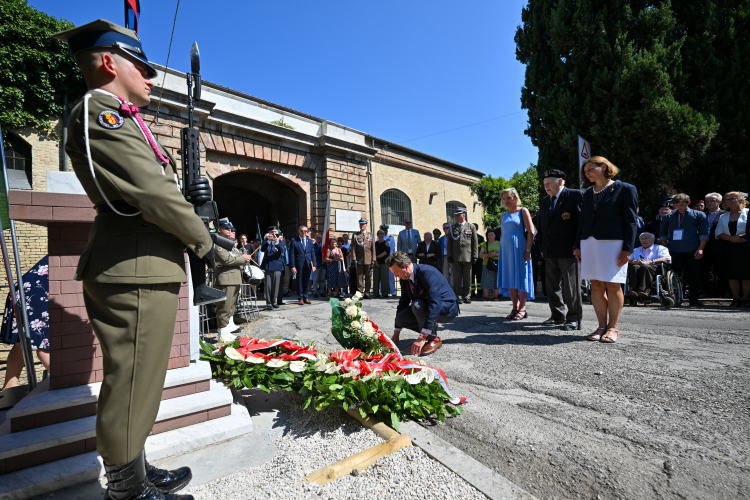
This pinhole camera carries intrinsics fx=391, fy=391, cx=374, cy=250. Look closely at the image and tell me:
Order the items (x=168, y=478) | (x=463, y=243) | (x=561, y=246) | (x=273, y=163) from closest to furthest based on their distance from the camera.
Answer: (x=168, y=478) → (x=561, y=246) → (x=463, y=243) → (x=273, y=163)

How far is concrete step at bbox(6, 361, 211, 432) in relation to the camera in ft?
6.68

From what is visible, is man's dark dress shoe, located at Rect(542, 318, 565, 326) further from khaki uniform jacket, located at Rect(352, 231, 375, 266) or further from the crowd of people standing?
khaki uniform jacket, located at Rect(352, 231, 375, 266)

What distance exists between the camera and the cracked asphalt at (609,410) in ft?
5.90

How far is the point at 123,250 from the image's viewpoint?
157 centimetres

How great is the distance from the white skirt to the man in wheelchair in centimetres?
378

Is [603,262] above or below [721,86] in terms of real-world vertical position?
below

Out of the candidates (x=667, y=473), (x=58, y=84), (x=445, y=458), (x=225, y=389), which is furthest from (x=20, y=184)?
(x=667, y=473)

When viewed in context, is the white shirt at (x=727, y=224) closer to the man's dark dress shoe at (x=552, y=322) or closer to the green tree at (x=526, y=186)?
the man's dark dress shoe at (x=552, y=322)

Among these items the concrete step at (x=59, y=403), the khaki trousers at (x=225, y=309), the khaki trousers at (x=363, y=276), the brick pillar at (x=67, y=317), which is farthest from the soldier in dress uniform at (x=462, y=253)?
the brick pillar at (x=67, y=317)

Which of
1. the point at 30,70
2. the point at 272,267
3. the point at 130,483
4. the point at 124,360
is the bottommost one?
A: the point at 130,483

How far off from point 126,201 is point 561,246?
475cm

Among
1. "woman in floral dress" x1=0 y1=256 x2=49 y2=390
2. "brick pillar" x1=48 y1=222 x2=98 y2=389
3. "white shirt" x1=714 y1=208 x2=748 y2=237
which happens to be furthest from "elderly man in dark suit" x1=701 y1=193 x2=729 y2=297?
"woman in floral dress" x1=0 y1=256 x2=49 y2=390

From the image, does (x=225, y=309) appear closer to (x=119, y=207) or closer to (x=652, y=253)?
(x=119, y=207)

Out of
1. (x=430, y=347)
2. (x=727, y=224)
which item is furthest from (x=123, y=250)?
(x=727, y=224)
